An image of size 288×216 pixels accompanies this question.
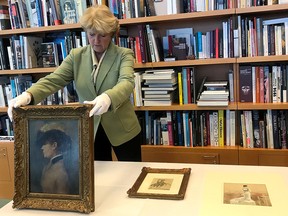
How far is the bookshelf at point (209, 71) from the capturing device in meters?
2.14

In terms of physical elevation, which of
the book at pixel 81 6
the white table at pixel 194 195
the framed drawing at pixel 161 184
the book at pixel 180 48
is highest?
the book at pixel 81 6

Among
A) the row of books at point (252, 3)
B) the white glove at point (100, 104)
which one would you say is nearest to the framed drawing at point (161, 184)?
the white glove at point (100, 104)

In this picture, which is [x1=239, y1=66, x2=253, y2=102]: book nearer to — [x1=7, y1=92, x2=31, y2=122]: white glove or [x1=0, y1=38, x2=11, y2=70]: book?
[x1=7, y1=92, x2=31, y2=122]: white glove

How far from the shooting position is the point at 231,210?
992 millimetres

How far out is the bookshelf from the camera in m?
2.14

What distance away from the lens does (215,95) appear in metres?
2.23

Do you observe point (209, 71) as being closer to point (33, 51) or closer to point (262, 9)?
point (262, 9)

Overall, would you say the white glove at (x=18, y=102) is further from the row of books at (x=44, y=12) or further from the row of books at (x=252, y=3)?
the row of books at (x=252, y=3)

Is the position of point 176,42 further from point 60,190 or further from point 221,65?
point 60,190

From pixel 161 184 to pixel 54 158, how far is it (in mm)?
406

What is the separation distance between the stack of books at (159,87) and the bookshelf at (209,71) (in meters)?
0.04

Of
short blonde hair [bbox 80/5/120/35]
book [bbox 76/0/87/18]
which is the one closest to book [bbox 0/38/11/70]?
book [bbox 76/0/87/18]

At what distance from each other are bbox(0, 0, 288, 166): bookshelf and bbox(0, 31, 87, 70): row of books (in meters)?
0.09

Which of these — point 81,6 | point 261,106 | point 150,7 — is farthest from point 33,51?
point 261,106
